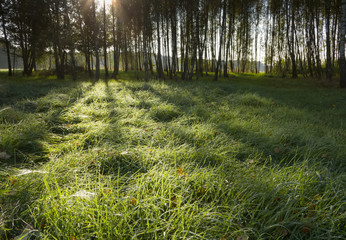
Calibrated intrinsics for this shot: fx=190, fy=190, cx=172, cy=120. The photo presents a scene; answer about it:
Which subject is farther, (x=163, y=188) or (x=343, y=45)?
(x=343, y=45)

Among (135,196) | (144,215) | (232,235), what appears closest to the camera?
(232,235)

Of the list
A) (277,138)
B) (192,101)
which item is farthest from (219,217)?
(192,101)

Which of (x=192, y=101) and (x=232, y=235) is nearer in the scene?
(x=232, y=235)

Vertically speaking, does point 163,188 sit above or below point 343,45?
below

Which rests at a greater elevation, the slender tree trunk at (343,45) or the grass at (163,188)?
the slender tree trunk at (343,45)

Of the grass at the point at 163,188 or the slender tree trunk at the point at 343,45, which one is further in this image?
the slender tree trunk at the point at 343,45

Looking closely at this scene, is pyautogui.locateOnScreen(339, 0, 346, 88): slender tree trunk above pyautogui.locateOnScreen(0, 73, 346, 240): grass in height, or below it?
above

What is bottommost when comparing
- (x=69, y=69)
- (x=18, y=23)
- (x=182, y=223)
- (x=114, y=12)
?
(x=182, y=223)

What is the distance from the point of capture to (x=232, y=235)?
1.39 meters

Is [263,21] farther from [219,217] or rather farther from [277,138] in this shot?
[219,217]

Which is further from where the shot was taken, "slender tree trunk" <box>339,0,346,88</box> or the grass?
"slender tree trunk" <box>339,0,346,88</box>

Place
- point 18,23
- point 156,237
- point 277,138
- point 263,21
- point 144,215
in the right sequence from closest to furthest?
point 156,237 → point 144,215 → point 277,138 → point 18,23 → point 263,21

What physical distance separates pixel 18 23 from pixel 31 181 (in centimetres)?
2523

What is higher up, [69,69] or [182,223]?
[69,69]
